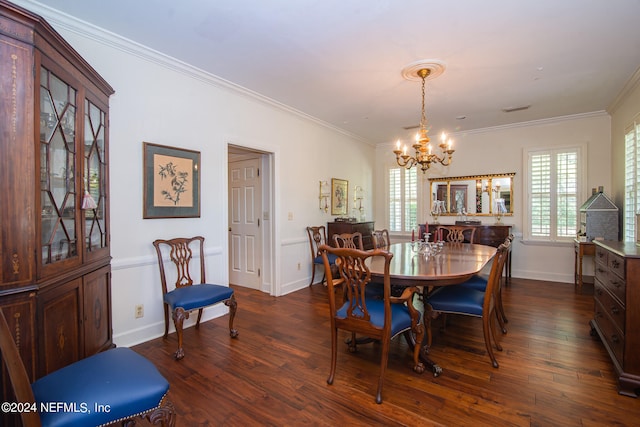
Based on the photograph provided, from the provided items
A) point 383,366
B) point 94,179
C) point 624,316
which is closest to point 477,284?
point 624,316

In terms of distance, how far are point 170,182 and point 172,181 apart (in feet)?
0.08

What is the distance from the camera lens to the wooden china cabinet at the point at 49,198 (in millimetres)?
1429

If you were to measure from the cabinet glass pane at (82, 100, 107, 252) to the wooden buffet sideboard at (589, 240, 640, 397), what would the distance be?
368cm

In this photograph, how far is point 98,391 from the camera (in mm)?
1310

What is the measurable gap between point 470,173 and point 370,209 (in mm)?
2125

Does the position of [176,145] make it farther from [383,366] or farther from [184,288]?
[383,366]

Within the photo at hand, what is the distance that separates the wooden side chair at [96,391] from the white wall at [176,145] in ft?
4.85

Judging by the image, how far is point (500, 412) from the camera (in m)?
1.90

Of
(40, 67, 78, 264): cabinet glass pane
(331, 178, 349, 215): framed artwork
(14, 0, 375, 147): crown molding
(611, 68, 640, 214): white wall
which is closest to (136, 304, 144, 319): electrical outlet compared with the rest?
(40, 67, 78, 264): cabinet glass pane

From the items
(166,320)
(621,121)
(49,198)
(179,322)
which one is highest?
(621,121)

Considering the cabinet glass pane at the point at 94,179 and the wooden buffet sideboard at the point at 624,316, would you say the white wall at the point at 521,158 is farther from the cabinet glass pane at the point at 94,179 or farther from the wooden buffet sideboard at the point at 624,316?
the cabinet glass pane at the point at 94,179

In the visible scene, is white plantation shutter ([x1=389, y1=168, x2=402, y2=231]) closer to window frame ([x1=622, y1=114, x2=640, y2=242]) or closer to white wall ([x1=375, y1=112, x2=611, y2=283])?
white wall ([x1=375, y1=112, x2=611, y2=283])

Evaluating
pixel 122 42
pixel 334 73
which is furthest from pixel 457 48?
pixel 122 42

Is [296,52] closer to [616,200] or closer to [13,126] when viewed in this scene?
[13,126]
